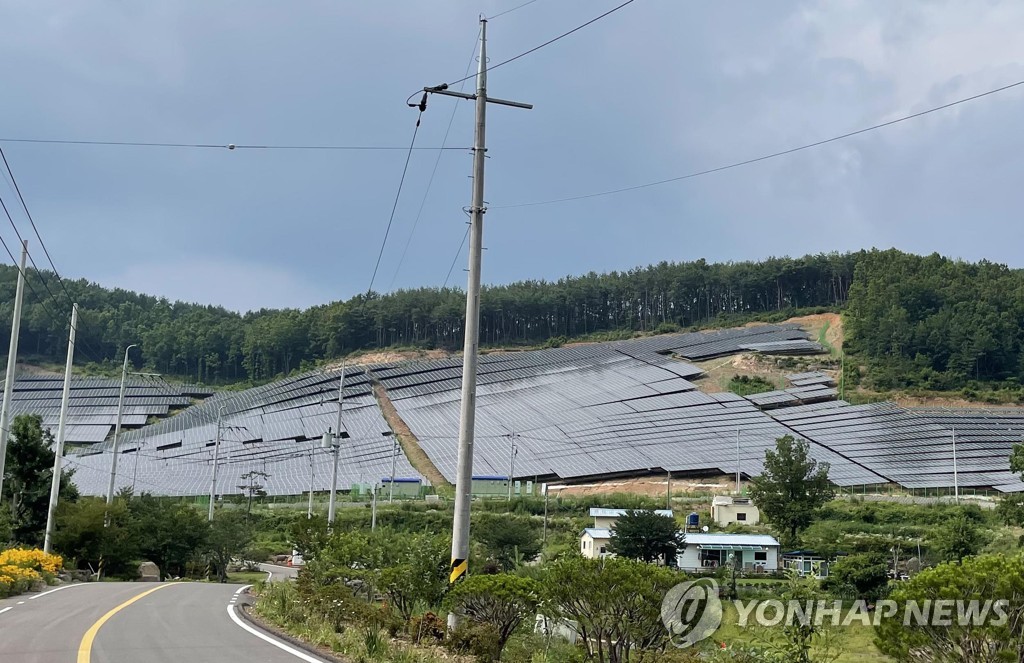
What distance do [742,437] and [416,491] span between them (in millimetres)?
27728

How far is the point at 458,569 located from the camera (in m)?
11.8

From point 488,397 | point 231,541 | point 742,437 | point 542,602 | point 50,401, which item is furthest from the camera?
point 50,401

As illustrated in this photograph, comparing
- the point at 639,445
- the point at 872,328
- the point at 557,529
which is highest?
the point at 872,328

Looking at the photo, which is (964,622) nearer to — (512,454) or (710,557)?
(710,557)

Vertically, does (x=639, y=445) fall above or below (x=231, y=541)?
above

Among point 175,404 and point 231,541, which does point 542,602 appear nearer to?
point 231,541

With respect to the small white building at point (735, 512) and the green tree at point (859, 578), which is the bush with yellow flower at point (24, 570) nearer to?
the green tree at point (859, 578)

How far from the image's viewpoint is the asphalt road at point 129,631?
10672 millimetres

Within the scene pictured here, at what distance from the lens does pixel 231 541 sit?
38.0 metres

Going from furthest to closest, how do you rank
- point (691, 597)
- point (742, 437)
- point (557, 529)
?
point (742, 437)
point (557, 529)
point (691, 597)

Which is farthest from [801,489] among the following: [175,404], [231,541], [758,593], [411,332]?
[411,332]

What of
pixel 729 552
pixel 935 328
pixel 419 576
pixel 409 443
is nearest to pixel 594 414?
pixel 409 443

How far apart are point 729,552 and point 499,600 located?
114 feet

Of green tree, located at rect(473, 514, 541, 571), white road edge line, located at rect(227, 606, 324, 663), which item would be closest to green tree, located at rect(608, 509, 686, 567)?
green tree, located at rect(473, 514, 541, 571)
